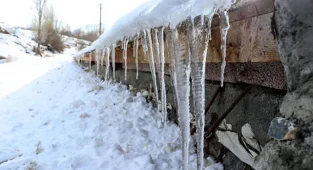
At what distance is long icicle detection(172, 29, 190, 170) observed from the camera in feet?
4.12

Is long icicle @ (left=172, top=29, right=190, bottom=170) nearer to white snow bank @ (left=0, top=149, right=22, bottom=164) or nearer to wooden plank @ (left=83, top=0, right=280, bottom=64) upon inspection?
wooden plank @ (left=83, top=0, right=280, bottom=64)

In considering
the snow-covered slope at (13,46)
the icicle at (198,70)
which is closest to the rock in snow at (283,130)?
the icicle at (198,70)

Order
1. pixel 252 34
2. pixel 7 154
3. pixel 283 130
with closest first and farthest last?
pixel 283 130 → pixel 252 34 → pixel 7 154

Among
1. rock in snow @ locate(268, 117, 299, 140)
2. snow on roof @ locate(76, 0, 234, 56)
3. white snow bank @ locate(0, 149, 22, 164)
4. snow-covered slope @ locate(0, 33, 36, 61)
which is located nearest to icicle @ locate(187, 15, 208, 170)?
snow on roof @ locate(76, 0, 234, 56)

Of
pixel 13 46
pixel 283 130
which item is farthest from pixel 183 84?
pixel 13 46

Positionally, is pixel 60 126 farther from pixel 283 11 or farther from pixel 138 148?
pixel 283 11

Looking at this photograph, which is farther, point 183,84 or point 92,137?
point 92,137

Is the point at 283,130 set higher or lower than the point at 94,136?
higher

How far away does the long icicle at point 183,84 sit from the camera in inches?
49.5

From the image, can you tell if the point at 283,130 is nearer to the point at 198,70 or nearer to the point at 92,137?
the point at 198,70

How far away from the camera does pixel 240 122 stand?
4.51 ft

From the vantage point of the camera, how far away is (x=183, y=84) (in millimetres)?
1267

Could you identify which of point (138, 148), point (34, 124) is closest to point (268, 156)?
point (138, 148)

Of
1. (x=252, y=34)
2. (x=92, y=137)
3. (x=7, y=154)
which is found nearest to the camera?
(x=252, y=34)
